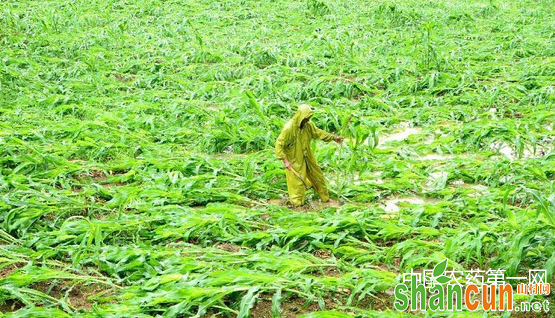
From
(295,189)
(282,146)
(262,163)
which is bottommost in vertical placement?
(262,163)

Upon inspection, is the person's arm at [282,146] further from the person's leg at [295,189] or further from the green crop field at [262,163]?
the green crop field at [262,163]

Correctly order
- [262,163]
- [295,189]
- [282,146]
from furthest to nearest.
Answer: [262,163], [295,189], [282,146]

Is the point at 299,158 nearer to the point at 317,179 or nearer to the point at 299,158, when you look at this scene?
the point at 299,158

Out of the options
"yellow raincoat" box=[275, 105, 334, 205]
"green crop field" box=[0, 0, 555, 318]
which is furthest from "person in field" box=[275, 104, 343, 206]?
"green crop field" box=[0, 0, 555, 318]

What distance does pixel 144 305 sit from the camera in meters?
4.32

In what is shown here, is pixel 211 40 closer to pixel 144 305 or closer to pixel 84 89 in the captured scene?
pixel 84 89

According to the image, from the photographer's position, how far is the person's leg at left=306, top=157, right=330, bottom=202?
20.2ft

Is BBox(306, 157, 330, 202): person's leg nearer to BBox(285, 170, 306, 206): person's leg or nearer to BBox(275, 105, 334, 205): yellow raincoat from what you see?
BBox(275, 105, 334, 205): yellow raincoat

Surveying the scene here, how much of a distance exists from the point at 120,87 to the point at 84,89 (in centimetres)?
54

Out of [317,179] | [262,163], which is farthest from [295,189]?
[262,163]

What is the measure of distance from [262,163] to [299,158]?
43.9 inches

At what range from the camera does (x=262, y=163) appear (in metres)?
7.16

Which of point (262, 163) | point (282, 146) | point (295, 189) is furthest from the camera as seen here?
point (262, 163)

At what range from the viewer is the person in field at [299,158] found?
602 centimetres
